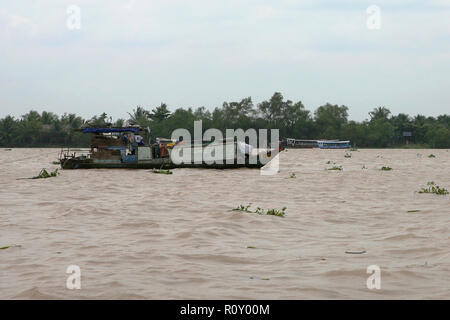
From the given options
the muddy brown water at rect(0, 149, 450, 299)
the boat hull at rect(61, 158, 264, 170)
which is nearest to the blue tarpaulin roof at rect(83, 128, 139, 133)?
the boat hull at rect(61, 158, 264, 170)

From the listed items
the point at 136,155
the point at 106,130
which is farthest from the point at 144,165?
the point at 106,130

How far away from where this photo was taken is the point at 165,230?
26.3 ft

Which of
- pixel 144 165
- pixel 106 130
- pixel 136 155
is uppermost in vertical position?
pixel 106 130

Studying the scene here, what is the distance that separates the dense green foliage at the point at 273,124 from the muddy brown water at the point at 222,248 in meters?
87.4

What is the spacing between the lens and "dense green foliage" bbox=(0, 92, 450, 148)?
10156 centimetres

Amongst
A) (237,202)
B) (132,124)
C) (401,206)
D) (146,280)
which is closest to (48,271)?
(146,280)

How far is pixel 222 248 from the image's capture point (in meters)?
6.72

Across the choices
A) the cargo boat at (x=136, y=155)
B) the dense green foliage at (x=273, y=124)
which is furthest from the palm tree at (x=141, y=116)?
the cargo boat at (x=136, y=155)

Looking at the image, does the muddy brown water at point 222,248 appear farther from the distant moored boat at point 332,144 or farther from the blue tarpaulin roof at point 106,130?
the distant moored boat at point 332,144

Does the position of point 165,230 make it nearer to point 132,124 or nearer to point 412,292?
point 412,292

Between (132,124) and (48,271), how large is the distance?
23327 mm

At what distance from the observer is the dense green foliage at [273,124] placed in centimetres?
10156

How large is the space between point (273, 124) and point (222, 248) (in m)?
108

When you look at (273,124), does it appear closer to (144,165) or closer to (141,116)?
(141,116)
